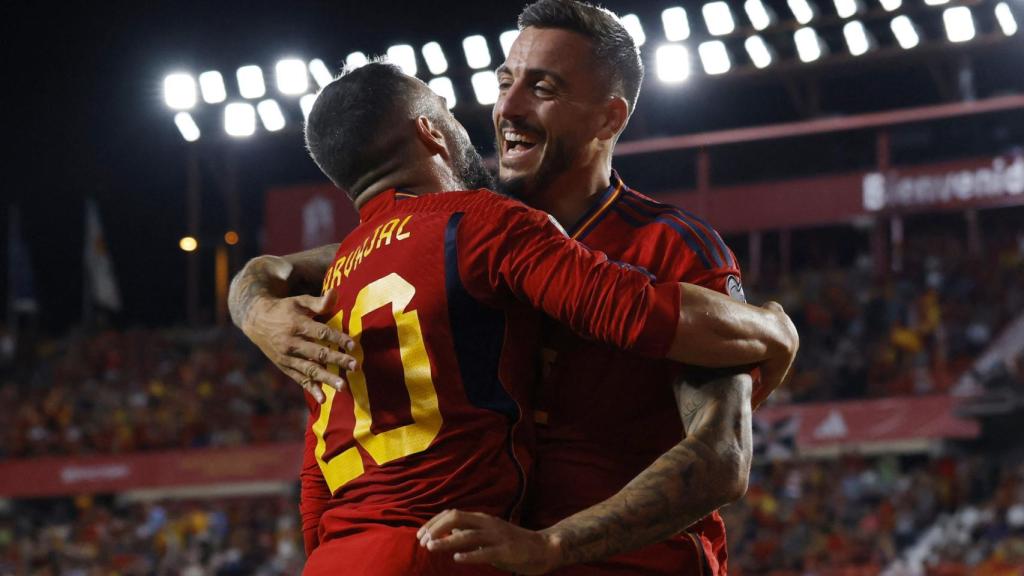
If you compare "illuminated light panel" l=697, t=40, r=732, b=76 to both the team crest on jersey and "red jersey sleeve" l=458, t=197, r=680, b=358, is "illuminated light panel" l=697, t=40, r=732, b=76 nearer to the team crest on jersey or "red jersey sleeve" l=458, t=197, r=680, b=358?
the team crest on jersey

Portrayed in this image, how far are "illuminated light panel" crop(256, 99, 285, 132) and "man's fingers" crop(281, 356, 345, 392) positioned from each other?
1713cm

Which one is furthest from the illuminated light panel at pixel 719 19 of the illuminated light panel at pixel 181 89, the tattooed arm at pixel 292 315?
the tattooed arm at pixel 292 315

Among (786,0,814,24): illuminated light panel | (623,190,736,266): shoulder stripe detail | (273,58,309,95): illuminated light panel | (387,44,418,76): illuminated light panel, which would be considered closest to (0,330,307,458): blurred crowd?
(273,58,309,95): illuminated light panel

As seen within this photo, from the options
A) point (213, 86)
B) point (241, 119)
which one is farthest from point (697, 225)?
point (213, 86)

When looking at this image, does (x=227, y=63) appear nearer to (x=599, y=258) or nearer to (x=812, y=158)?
(x=812, y=158)

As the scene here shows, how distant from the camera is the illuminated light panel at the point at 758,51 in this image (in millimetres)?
17297

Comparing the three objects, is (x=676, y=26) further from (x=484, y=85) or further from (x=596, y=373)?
(x=596, y=373)

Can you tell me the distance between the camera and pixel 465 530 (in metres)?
2.33

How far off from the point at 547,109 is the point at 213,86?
17.7m

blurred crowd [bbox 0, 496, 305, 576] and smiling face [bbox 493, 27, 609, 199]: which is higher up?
smiling face [bbox 493, 27, 609, 199]

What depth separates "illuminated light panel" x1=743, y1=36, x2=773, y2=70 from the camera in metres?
17.3

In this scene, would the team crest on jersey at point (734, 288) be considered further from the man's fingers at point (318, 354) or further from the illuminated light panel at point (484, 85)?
the illuminated light panel at point (484, 85)

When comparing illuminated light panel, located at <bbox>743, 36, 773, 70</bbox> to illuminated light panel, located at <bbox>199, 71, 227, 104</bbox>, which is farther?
illuminated light panel, located at <bbox>199, 71, 227, 104</bbox>

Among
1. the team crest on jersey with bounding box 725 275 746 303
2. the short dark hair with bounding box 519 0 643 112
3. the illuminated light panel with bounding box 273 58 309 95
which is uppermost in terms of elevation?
the illuminated light panel with bounding box 273 58 309 95
